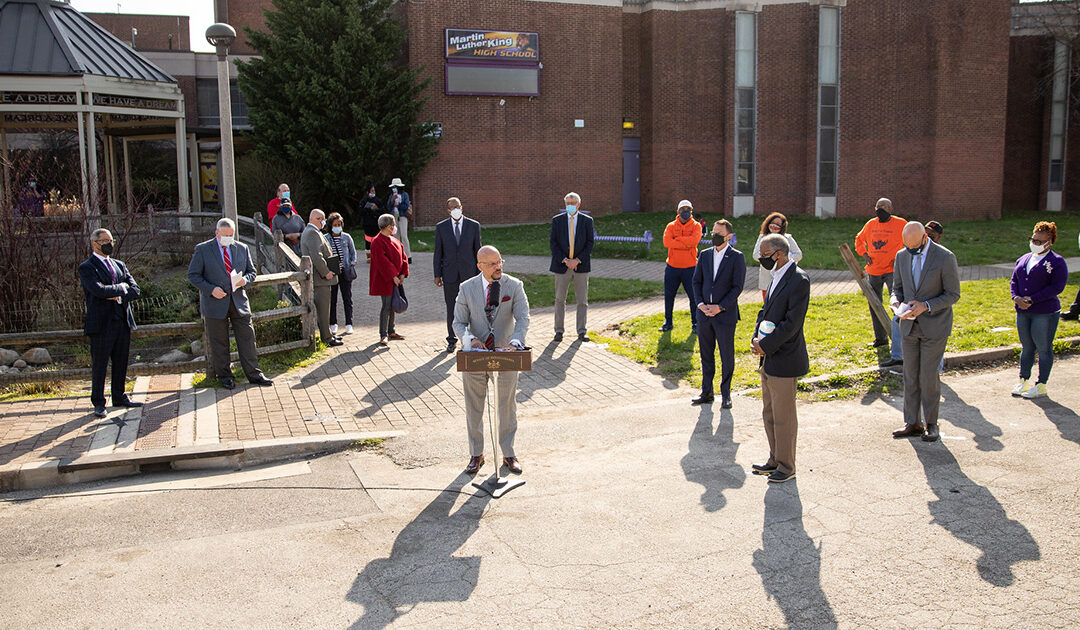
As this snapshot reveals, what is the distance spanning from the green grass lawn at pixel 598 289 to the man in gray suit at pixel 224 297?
19.3 ft

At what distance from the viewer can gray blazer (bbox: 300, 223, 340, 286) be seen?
12.2 metres

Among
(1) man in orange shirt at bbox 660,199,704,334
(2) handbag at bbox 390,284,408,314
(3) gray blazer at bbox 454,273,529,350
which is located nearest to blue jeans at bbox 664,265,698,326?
(1) man in orange shirt at bbox 660,199,704,334

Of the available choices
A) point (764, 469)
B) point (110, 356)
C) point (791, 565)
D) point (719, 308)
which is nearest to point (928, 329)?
point (719, 308)

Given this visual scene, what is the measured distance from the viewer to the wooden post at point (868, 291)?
10.3 meters

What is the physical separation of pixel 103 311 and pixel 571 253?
599 cm

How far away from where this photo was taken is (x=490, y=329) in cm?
732

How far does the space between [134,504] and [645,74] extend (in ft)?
96.5

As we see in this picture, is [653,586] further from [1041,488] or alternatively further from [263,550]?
[1041,488]

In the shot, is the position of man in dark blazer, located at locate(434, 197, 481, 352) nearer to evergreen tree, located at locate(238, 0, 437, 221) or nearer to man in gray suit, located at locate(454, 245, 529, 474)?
man in gray suit, located at locate(454, 245, 529, 474)

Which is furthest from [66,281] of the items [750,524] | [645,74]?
[645,74]

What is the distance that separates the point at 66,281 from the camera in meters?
12.8

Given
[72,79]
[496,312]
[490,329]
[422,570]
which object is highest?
[72,79]

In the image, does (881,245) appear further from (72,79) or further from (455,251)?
(72,79)

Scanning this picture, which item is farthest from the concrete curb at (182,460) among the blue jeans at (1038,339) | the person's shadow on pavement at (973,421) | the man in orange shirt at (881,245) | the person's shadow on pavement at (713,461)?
the blue jeans at (1038,339)
